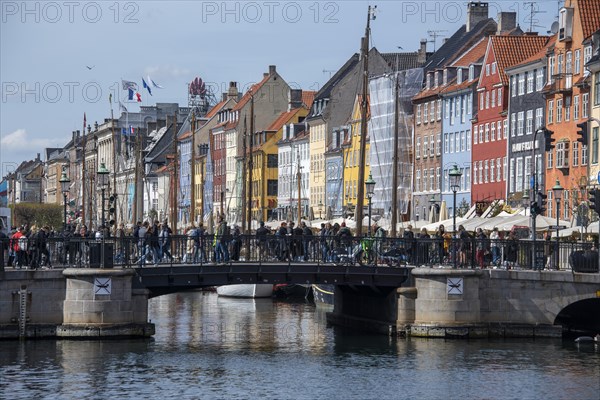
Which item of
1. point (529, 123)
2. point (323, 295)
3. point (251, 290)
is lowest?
point (323, 295)

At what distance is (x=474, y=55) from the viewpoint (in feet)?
391

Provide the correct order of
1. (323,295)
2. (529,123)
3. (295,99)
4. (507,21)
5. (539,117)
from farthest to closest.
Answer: (295,99), (507,21), (529,123), (539,117), (323,295)

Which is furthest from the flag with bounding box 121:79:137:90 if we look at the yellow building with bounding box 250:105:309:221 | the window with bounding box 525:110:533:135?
the window with bounding box 525:110:533:135

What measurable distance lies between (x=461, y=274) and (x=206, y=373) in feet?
39.4

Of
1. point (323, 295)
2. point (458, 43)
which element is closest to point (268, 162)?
point (458, 43)

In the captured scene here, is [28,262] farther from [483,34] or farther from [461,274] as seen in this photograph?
[483,34]

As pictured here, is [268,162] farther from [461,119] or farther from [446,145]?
[461,119]

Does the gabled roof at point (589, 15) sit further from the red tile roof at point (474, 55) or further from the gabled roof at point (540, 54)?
the red tile roof at point (474, 55)

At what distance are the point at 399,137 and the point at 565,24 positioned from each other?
3680 centimetres

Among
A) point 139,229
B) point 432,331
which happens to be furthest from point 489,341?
point 139,229

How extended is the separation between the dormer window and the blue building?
2072cm

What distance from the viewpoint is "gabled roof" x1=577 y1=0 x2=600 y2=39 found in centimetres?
9050

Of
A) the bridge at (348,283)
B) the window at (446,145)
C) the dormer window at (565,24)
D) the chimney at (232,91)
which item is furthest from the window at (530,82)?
A: the chimney at (232,91)

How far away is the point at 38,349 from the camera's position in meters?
53.7
